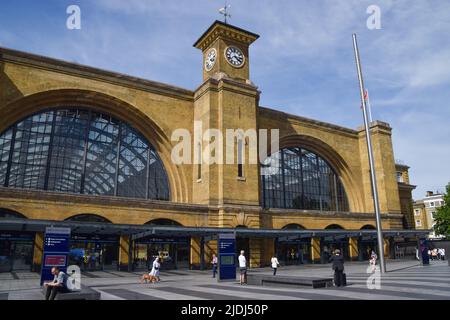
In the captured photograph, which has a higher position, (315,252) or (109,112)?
(109,112)

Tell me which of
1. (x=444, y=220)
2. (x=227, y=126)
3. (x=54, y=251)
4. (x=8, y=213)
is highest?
(x=227, y=126)

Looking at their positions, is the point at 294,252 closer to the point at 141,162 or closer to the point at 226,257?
the point at 141,162

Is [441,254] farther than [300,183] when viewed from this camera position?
No

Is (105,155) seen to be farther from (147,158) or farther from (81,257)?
(81,257)

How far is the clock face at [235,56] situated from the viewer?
114 feet

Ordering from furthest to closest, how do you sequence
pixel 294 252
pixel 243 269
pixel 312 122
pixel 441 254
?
pixel 312 122, pixel 441 254, pixel 294 252, pixel 243 269

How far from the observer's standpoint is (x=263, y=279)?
54.5 ft

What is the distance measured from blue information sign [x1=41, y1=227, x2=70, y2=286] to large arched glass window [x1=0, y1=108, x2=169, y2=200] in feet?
42.0

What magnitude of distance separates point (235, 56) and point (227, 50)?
1.00 m

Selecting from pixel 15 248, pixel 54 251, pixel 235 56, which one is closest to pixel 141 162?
pixel 15 248

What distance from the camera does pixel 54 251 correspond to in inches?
602

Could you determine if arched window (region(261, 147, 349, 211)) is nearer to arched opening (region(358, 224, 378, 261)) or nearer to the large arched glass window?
arched opening (region(358, 224, 378, 261))
